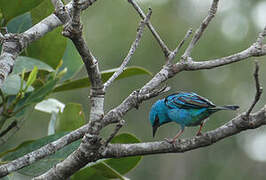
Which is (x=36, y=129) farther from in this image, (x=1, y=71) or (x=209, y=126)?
(x=1, y=71)

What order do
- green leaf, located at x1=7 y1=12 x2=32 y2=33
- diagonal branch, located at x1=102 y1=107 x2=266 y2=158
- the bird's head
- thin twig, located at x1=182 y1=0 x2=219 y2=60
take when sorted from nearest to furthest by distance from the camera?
diagonal branch, located at x1=102 y1=107 x2=266 y2=158 → thin twig, located at x1=182 y1=0 x2=219 y2=60 → green leaf, located at x1=7 y1=12 x2=32 y2=33 → the bird's head

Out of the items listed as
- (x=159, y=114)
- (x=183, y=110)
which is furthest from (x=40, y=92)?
(x=159, y=114)

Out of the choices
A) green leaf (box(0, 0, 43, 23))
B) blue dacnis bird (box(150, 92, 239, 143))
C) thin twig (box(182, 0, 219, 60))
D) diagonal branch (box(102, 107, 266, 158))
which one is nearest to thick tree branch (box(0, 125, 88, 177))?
diagonal branch (box(102, 107, 266, 158))

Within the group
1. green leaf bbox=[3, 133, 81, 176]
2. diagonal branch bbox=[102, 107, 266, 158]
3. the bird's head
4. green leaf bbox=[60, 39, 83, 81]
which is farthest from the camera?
the bird's head

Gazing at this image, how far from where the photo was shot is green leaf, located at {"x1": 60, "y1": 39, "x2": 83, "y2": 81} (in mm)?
3555

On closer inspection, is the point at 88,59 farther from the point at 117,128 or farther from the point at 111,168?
the point at 111,168

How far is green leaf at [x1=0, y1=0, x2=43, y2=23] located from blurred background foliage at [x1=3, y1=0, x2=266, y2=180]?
15.1m

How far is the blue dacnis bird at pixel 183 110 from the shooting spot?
4.11 m

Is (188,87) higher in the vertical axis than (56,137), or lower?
lower

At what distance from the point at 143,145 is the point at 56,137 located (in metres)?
0.75

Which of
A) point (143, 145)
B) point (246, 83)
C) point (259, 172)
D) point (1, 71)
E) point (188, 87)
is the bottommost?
point (259, 172)

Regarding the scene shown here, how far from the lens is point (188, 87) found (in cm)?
2102

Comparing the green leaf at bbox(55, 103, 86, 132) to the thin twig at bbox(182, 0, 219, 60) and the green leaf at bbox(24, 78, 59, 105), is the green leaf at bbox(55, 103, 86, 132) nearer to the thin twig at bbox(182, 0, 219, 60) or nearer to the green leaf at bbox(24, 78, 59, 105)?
the green leaf at bbox(24, 78, 59, 105)

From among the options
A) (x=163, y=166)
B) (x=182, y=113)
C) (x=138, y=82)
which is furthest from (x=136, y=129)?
(x=182, y=113)
